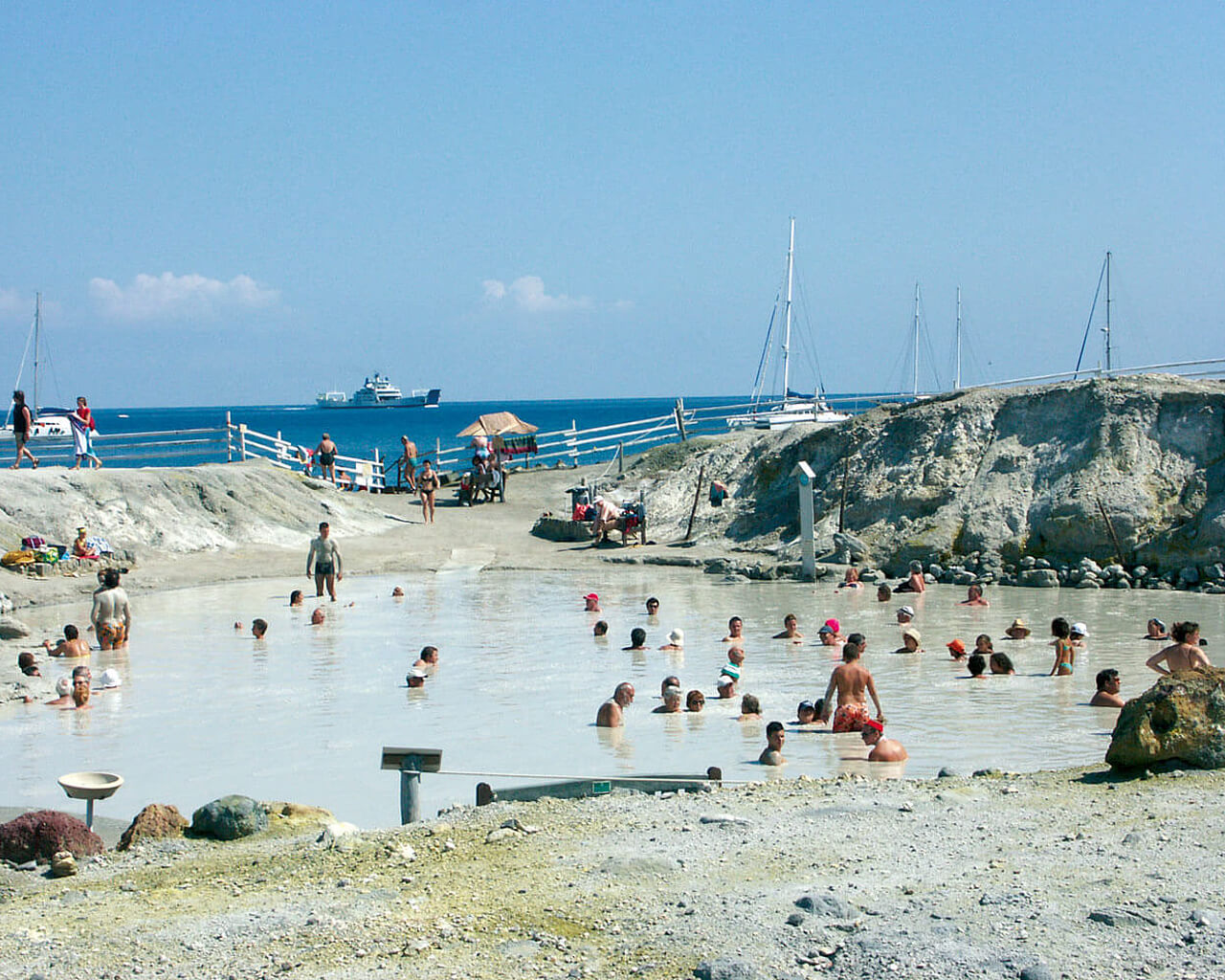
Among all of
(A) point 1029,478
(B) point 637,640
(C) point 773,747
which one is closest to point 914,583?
(A) point 1029,478

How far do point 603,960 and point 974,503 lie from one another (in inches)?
797

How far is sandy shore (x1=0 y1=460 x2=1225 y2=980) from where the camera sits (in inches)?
243

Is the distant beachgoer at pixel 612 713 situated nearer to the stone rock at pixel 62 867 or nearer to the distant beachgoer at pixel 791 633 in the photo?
the distant beachgoer at pixel 791 633

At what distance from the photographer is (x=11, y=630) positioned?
1823 cm

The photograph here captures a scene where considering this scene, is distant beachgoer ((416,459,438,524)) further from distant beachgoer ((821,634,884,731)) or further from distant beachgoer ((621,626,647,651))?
distant beachgoer ((821,634,884,731))

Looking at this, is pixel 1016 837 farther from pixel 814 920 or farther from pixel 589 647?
pixel 589 647

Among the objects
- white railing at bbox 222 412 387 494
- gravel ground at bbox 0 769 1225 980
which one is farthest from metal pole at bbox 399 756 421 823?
white railing at bbox 222 412 387 494

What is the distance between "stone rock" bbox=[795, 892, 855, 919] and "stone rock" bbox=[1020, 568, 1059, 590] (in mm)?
17708

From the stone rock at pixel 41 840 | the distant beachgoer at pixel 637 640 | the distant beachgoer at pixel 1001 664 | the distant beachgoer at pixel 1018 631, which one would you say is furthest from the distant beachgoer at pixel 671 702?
the stone rock at pixel 41 840

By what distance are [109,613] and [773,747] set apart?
1036 cm

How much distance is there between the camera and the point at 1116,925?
20.5 ft

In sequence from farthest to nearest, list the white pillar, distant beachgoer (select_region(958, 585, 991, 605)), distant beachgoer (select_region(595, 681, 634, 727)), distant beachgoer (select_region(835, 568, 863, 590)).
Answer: the white pillar < distant beachgoer (select_region(835, 568, 863, 590)) < distant beachgoer (select_region(958, 585, 991, 605)) < distant beachgoer (select_region(595, 681, 634, 727))

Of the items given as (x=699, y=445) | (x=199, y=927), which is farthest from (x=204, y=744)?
(x=699, y=445)

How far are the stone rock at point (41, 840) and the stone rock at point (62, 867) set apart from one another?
0.82 ft
